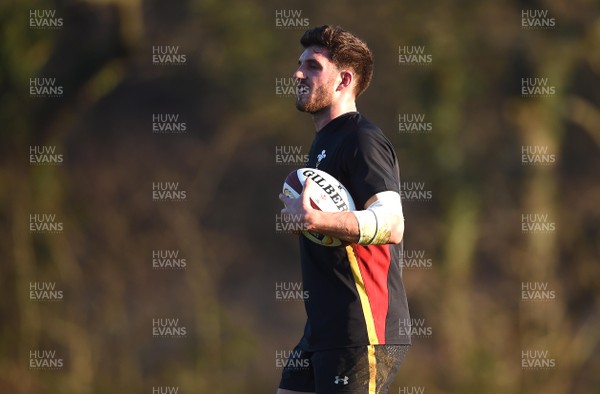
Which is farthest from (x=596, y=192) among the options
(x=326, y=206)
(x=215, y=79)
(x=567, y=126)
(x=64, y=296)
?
(x=326, y=206)

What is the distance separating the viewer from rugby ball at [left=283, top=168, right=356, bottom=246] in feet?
12.4

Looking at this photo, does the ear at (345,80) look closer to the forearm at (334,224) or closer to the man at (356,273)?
the man at (356,273)

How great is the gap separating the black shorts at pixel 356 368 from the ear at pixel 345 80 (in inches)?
44.9

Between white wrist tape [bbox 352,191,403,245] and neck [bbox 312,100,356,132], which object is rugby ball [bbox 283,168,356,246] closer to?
white wrist tape [bbox 352,191,403,245]

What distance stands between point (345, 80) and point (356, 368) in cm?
125

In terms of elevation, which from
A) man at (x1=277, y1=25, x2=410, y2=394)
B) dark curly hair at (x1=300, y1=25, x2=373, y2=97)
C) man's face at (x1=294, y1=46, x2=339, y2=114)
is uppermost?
dark curly hair at (x1=300, y1=25, x2=373, y2=97)

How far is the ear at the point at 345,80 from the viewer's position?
4238 mm

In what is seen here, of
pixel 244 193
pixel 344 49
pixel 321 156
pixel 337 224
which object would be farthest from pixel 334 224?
pixel 244 193

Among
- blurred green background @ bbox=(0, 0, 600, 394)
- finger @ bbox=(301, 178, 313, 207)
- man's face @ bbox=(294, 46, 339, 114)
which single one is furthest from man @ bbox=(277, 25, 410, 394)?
blurred green background @ bbox=(0, 0, 600, 394)

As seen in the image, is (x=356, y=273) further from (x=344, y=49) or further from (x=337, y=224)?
(x=344, y=49)

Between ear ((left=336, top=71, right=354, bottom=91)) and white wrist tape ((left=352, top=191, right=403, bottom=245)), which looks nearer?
white wrist tape ((left=352, top=191, right=403, bottom=245))

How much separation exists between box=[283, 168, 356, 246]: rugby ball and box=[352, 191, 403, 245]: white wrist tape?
0.50 ft

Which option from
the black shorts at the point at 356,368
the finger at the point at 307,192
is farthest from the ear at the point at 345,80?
the black shorts at the point at 356,368

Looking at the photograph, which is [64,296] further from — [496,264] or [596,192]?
[596,192]
